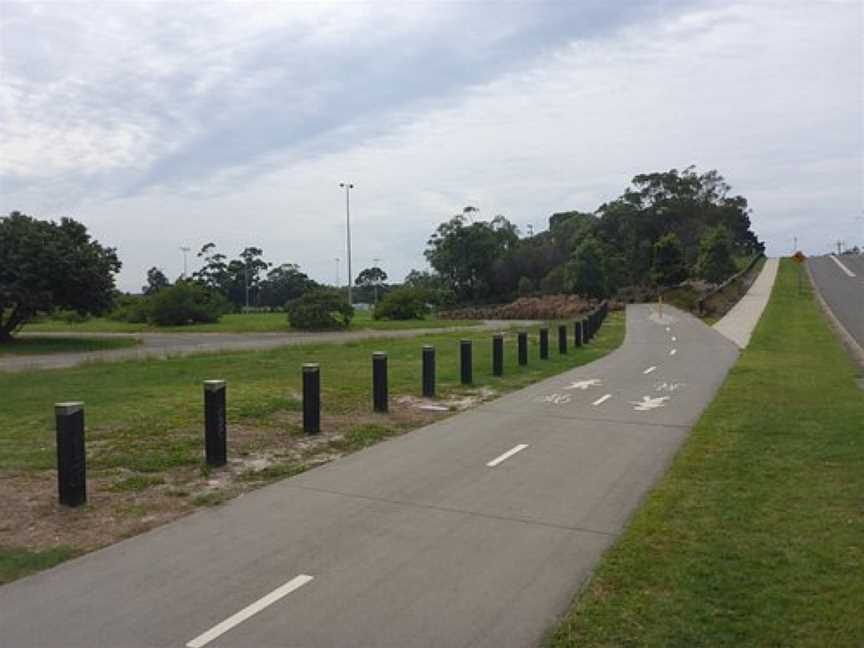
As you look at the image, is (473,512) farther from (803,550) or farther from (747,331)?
(747,331)

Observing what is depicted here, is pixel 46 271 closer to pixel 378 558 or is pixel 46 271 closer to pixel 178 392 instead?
pixel 178 392

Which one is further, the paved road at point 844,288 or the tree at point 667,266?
the tree at point 667,266

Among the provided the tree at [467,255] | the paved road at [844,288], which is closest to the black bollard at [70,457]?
the paved road at [844,288]

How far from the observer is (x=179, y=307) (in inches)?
1996

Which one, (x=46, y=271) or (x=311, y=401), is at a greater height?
(x=46, y=271)

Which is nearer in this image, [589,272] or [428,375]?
[428,375]

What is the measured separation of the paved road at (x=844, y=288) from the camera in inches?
1292

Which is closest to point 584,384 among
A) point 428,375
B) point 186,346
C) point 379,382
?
point 428,375

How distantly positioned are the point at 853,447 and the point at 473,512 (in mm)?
4860

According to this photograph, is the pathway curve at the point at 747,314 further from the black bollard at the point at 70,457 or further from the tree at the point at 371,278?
the tree at the point at 371,278

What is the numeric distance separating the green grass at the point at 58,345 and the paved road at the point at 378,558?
23310mm

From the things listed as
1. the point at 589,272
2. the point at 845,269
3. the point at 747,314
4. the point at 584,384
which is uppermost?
the point at 845,269

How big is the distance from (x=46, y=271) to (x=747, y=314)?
3332 cm

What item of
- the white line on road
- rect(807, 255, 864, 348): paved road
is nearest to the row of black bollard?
the white line on road
